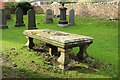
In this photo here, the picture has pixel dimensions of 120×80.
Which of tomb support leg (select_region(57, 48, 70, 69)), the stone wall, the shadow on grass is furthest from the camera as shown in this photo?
the stone wall

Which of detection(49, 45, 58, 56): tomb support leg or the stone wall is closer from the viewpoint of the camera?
detection(49, 45, 58, 56): tomb support leg

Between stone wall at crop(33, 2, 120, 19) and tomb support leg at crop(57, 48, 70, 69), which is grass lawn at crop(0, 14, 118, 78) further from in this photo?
stone wall at crop(33, 2, 120, 19)

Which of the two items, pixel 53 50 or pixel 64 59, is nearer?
pixel 64 59

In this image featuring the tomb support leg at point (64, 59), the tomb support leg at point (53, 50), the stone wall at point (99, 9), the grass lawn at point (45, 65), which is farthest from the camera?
the stone wall at point (99, 9)

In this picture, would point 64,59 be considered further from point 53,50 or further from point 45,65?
point 53,50

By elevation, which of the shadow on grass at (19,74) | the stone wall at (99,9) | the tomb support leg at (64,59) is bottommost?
the shadow on grass at (19,74)

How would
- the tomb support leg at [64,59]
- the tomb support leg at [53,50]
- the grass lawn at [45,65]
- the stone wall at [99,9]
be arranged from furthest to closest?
the stone wall at [99,9]
the tomb support leg at [53,50]
the tomb support leg at [64,59]
the grass lawn at [45,65]

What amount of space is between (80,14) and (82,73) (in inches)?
762

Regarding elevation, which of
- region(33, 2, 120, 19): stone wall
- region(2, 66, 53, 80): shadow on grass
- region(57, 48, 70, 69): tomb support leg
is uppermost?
region(33, 2, 120, 19): stone wall

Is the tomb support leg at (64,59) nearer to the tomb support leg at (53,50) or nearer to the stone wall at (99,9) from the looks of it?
the tomb support leg at (53,50)

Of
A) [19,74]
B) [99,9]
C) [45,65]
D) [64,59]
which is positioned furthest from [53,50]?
[99,9]

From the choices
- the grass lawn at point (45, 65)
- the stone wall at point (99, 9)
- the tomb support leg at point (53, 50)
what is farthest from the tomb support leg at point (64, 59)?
the stone wall at point (99, 9)

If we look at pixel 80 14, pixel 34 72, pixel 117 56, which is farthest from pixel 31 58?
pixel 80 14

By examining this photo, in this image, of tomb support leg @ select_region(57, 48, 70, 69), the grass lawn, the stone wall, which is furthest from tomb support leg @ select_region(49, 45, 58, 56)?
the stone wall
